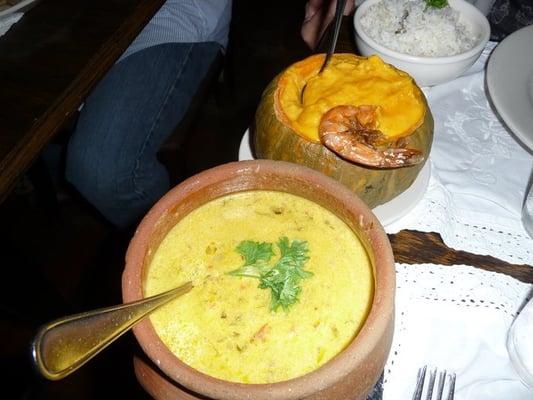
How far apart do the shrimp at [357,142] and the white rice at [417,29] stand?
0.84ft

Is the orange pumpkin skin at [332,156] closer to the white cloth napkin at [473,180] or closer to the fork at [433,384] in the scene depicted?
the white cloth napkin at [473,180]

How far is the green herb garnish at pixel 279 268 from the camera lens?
1.82ft

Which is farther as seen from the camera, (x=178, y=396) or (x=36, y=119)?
(x=36, y=119)

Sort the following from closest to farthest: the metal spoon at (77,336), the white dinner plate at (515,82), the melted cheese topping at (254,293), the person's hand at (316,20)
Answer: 1. the metal spoon at (77,336)
2. the melted cheese topping at (254,293)
3. the white dinner plate at (515,82)
4. the person's hand at (316,20)

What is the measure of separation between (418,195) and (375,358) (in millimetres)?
282

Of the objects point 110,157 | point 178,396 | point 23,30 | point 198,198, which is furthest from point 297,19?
point 178,396

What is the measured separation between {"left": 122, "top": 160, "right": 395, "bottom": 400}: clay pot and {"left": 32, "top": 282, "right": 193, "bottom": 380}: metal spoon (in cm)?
3

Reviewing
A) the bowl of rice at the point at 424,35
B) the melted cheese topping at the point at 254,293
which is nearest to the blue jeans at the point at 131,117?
the bowl of rice at the point at 424,35

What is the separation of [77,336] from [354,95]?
16.1 inches

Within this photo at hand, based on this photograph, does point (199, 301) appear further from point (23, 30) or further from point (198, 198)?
point (23, 30)

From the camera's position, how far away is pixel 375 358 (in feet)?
1.63

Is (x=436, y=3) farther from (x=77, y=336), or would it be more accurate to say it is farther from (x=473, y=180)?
(x=77, y=336)

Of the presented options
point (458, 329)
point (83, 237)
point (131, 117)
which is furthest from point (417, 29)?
point (83, 237)

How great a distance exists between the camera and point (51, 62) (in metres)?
0.94
